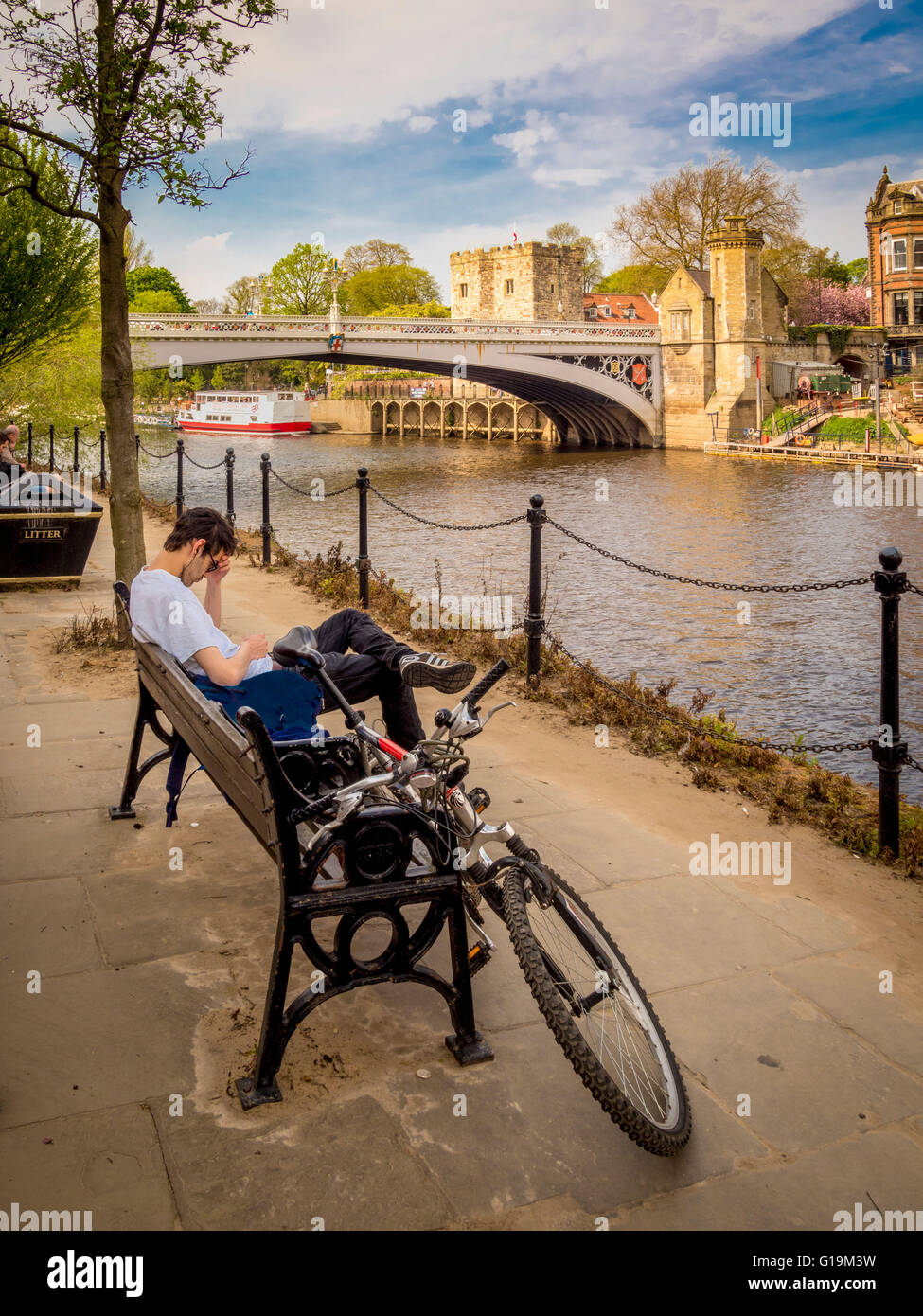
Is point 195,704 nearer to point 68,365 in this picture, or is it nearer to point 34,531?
point 34,531

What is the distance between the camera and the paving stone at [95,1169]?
2.61m

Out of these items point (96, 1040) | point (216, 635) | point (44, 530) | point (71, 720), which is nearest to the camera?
point (96, 1040)

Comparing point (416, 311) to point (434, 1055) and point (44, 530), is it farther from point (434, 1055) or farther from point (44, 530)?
point (434, 1055)

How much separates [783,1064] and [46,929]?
2.49 meters

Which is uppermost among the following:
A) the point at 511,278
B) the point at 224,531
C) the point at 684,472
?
the point at 511,278

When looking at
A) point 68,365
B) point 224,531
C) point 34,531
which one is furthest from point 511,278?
point 224,531

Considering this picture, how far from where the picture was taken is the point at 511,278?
91.2 metres

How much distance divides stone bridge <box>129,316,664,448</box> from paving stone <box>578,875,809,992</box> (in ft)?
123

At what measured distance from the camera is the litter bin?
11.0 meters

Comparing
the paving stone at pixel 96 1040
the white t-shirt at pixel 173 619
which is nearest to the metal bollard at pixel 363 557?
the white t-shirt at pixel 173 619

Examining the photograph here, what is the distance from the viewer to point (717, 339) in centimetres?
5572

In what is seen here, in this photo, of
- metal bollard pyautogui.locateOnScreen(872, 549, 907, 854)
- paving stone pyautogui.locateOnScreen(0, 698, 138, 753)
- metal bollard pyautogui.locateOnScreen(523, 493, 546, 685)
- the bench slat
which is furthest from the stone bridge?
metal bollard pyautogui.locateOnScreen(872, 549, 907, 854)

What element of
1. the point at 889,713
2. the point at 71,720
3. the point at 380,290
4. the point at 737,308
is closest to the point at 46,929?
the point at 71,720

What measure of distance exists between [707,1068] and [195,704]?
1964 millimetres
